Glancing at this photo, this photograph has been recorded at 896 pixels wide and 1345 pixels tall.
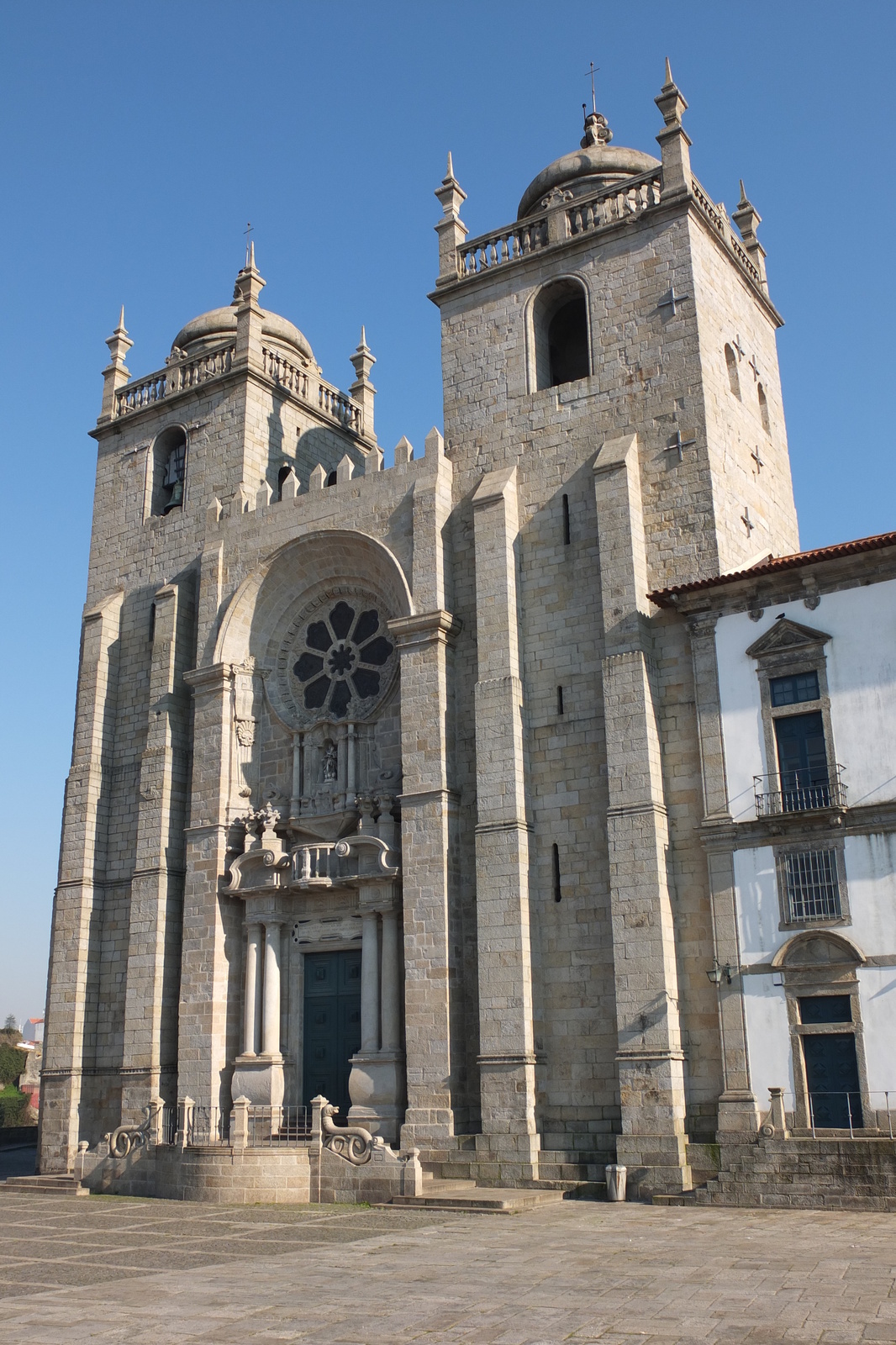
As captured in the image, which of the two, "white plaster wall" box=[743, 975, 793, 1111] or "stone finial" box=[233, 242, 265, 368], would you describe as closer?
"white plaster wall" box=[743, 975, 793, 1111]

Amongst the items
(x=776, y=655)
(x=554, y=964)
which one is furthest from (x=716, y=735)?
(x=554, y=964)

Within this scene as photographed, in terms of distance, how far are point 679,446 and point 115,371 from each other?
15.7 metres

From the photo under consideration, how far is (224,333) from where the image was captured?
30.2 meters

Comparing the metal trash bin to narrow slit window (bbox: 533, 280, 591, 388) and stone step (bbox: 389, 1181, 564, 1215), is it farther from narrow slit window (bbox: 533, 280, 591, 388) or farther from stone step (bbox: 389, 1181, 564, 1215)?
narrow slit window (bbox: 533, 280, 591, 388)

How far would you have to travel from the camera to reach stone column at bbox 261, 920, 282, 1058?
2188 centimetres

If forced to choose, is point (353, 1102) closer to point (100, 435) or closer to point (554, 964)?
point (554, 964)

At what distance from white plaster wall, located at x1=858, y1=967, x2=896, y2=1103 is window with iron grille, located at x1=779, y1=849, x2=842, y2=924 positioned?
94cm

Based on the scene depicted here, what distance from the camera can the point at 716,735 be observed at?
60.4ft

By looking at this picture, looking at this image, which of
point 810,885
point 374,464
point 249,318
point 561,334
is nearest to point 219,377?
point 249,318

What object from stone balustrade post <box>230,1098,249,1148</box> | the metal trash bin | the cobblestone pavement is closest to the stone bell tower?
the metal trash bin

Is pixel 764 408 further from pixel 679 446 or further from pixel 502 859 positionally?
pixel 502 859

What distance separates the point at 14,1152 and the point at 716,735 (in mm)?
26727

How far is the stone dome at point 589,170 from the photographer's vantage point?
25.5 meters

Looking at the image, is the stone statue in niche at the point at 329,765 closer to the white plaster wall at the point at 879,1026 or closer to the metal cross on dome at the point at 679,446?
Answer: the metal cross on dome at the point at 679,446
